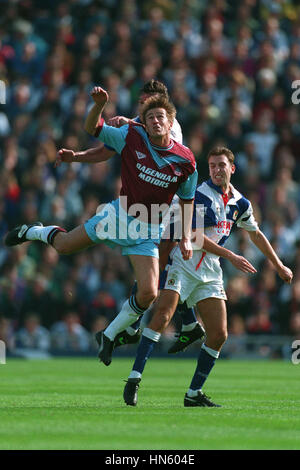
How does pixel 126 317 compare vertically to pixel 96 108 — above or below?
below

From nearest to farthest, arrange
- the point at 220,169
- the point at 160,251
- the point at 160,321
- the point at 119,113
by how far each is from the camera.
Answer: the point at 160,321 < the point at 220,169 < the point at 160,251 < the point at 119,113

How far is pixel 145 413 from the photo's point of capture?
8258mm

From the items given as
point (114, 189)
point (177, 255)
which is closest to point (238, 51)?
point (114, 189)

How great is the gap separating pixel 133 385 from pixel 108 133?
2.21 metres

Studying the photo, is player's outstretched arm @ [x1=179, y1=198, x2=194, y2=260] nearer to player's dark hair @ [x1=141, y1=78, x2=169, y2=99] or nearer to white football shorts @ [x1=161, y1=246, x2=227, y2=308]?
white football shorts @ [x1=161, y1=246, x2=227, y2=308]

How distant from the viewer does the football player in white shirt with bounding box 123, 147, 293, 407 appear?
914cm

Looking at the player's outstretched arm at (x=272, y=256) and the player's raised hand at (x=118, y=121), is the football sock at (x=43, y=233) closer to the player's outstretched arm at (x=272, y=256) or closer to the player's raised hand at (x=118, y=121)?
the player's raised hand at (x=118, y=121)

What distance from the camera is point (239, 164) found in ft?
64.1

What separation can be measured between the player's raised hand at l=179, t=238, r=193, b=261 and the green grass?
130 cm

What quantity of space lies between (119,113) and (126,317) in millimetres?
10794

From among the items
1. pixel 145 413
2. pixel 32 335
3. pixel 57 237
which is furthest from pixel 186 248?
pixel 32 335

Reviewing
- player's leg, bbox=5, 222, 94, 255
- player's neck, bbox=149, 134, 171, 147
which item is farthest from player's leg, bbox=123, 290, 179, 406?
player's neck, bbox=149, 134, 171, 147

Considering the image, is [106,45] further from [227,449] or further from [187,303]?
[227,449]

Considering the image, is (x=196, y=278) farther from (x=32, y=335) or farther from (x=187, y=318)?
(x=32, y=335)
